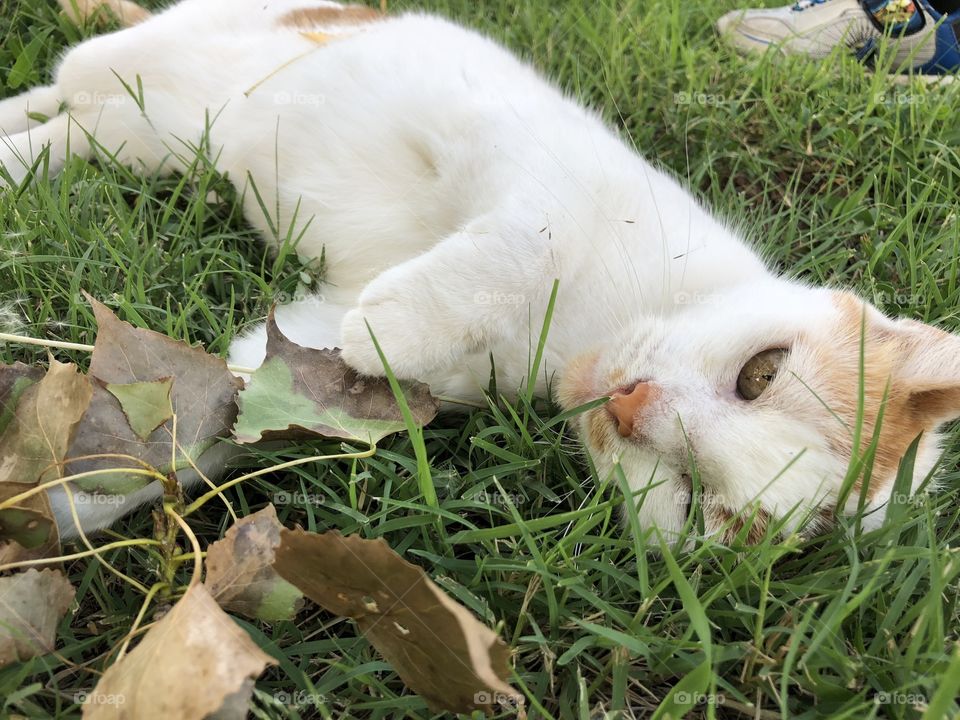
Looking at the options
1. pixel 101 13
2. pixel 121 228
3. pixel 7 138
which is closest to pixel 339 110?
pixel 121 228

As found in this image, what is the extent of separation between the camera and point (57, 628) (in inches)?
50.1

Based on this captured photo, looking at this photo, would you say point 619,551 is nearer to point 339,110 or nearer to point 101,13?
point 339,110

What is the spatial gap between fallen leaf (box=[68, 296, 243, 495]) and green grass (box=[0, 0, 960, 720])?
0.16 metres

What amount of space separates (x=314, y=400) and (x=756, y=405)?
905 mm

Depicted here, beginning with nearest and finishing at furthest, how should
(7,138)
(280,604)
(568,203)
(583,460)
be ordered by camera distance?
(280,604)
(583,460)
(568,203)
(7,138)

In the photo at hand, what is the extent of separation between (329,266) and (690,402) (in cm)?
110

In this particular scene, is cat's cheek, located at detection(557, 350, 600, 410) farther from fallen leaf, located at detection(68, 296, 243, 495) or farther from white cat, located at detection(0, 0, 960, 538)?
fallen leaf, located at detection(68, 296, 243, 495)

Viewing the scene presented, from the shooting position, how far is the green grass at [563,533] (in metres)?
1.28

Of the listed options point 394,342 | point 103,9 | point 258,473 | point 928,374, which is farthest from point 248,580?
point 103,9

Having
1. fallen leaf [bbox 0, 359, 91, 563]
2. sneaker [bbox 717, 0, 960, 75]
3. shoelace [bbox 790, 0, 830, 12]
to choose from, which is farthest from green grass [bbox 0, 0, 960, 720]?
shoelace [bbox 790, 0, 830, 12]

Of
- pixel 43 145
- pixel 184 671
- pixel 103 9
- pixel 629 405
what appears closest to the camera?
pixel 184 671

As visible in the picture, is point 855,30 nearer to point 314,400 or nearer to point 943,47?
point 943,47

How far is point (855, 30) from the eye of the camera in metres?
3.16

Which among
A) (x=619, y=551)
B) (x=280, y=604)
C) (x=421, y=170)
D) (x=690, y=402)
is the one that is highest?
(x=421, y=170)
